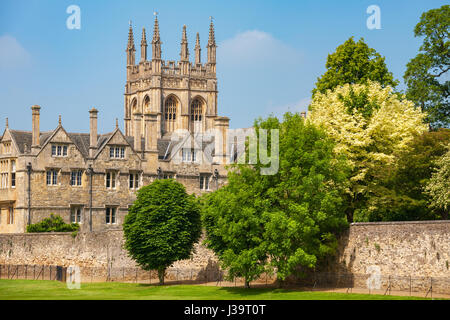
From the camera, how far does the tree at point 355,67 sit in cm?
6919

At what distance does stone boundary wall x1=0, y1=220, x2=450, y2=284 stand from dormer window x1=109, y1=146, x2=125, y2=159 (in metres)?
11.1

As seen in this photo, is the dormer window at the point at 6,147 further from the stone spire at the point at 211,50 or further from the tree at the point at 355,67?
the stone spire at the point at 211,50

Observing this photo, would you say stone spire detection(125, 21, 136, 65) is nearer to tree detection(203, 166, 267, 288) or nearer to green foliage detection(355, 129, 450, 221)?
tree detection(203, 166, 267, 288)

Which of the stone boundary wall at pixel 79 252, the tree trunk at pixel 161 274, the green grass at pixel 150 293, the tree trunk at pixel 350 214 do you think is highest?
the tree trunk at pixel 350 214

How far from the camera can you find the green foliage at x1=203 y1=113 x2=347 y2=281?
4909 centimetres

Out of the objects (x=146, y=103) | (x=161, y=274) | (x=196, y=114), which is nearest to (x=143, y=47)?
(x=146, y=103)

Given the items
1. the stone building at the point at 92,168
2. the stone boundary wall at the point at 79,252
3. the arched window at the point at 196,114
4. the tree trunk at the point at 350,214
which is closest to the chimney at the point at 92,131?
the stone building at the point at 92,168

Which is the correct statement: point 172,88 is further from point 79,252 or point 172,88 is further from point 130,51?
point 79,252

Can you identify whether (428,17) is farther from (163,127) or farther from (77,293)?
(163,127)

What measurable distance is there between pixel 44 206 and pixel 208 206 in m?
20.3

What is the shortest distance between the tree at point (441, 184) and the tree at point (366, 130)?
4.15 m

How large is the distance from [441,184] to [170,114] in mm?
69254

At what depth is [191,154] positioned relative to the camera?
262ft
